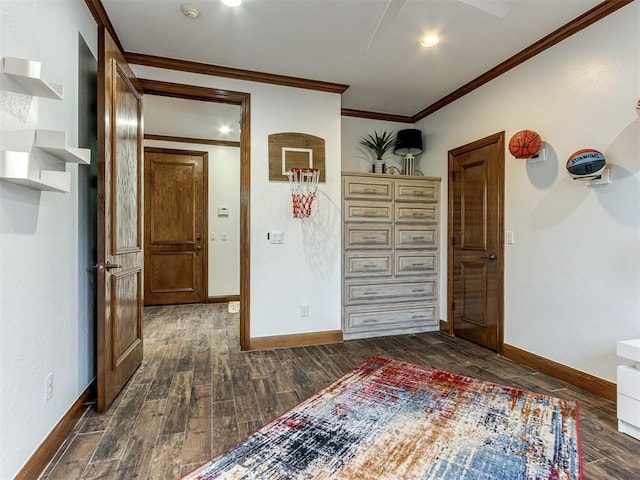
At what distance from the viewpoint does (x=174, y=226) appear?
5332mm

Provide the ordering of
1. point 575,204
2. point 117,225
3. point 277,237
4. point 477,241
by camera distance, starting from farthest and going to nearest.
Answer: point 477,241
point 277,237
point 575,204
point 117,225

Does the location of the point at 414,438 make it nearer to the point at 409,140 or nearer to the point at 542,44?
the point at 542,44

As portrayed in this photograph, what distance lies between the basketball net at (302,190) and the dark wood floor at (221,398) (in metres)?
1.38

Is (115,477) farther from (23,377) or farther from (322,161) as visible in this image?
(322,161)

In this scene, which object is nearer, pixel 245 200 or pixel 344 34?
pixel 344 34

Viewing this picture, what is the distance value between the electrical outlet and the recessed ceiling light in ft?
10.8

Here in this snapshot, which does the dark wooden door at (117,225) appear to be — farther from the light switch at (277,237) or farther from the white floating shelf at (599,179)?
the white floating shelf at (599,179)

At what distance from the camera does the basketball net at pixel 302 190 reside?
3415mm

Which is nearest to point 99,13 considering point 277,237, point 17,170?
point 17,170

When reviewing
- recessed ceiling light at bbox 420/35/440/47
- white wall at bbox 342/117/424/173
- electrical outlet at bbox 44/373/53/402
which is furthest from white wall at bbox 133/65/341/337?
electrical outlet at bbox 44/373/53/402

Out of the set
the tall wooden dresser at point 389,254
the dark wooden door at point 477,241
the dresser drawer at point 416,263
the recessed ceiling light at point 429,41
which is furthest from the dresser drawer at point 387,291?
the recessed ceiling light at point 429,41

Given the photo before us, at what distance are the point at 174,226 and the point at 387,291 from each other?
3.50 metres

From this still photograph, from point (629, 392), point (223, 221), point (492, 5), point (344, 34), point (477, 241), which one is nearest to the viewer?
point (492, 5)

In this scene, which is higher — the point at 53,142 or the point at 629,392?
the point at 53,142
